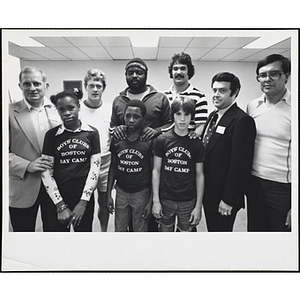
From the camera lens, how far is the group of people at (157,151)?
111 inches

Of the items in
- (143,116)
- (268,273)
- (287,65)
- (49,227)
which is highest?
(287,65)

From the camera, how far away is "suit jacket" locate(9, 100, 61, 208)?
287 cm

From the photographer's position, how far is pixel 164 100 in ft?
9.31

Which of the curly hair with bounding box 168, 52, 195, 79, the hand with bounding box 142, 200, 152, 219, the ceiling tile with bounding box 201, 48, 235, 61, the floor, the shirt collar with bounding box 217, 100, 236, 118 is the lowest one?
the floor

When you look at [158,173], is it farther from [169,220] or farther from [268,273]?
[268,273]

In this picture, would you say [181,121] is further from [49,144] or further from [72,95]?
[49,144]

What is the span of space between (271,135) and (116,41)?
1433 millimetres

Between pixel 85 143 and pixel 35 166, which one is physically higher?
pixel 85 143

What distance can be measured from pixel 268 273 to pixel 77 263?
154cm

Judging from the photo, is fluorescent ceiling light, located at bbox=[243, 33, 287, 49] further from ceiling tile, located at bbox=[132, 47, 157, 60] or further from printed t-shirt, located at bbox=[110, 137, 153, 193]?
printed t-shirt, located at bbox=[110, 137, 153, 193]

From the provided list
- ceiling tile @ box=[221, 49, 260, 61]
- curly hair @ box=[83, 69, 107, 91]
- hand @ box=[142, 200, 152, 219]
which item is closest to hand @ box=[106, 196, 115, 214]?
hand @ box=[142, 200, 152, 219]

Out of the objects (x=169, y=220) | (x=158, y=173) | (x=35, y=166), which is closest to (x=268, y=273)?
(x=169, y=220)

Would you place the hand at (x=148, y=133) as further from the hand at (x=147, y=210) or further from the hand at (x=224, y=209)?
the hand at (x=224, y=209)

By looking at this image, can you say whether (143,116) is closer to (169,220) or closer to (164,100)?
(164,100)
